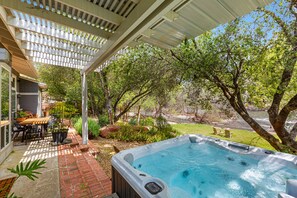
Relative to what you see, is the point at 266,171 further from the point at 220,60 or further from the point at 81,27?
the point at 81,27

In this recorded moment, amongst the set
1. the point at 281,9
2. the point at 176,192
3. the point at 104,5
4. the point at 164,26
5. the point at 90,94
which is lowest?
the point at 176,192

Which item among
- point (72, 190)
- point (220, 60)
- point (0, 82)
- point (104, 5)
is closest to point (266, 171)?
point (220, 60)

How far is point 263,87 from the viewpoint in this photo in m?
5.66

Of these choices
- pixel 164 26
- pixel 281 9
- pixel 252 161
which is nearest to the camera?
pixel 164 26

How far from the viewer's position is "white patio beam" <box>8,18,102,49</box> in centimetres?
334

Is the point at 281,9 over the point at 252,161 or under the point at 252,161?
over

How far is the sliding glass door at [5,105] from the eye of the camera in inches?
185

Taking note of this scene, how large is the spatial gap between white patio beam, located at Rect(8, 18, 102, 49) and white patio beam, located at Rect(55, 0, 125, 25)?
179 cm

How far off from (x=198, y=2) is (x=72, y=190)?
403 centimetres

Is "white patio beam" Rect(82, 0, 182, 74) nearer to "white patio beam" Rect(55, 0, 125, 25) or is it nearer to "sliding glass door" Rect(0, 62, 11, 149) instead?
"white patio beam" Rect(55, 0, 125, 25)

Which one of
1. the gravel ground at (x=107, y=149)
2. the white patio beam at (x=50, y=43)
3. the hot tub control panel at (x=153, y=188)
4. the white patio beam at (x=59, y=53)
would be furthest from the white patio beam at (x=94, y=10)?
the gravel ground at (x=107, y=149)

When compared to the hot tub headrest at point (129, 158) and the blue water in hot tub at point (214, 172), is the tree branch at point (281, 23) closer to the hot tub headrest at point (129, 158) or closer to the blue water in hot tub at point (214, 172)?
the blue water in hot tub at point (214, 172)

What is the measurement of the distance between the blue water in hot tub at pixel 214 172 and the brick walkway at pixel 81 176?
3.26ft

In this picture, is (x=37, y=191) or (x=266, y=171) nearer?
(x=37, y=191)
